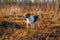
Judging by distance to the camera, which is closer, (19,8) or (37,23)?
(37,23)

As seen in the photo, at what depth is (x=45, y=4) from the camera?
14.0 feet

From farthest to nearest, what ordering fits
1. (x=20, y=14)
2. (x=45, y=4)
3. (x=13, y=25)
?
1. (x=45, y=4)
2. (x=20, y=14)
3. (x=13, y=25)

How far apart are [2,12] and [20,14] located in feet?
1.22

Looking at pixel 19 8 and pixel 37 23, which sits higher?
pixel 19 8

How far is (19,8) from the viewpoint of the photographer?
4.19 m

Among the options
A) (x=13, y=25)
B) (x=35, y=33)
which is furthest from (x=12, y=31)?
(x=35, y=33)

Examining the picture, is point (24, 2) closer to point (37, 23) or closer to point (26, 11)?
point (26, 11)

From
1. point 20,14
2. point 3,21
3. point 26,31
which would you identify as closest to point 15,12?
point 20,14

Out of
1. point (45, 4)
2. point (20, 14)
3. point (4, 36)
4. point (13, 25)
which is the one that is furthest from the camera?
point (45, 4)

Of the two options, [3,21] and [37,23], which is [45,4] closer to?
[37,23]

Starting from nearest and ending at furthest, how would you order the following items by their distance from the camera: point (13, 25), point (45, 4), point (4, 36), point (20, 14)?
point (4, 36) < point (13, 25) < point (20, 14) < point (45, 4)

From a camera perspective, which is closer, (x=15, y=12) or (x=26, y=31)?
(x=26, y=31)

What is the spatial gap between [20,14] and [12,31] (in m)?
0.58

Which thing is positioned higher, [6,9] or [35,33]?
[6,9]
